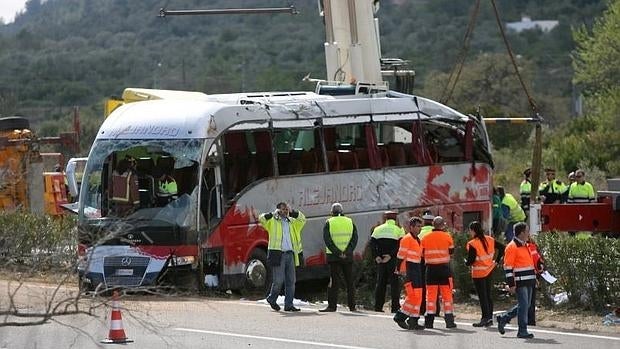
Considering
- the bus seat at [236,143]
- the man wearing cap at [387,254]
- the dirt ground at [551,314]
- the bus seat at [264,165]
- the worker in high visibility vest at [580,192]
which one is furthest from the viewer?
the worker in high visibility vest at [580,192]

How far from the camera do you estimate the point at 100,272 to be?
→ 23.0 m

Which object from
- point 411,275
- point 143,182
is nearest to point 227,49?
point 143,182

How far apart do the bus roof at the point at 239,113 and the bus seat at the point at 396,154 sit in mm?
468

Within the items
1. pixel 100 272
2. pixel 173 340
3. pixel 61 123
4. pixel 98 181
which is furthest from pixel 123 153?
pixel 61 123

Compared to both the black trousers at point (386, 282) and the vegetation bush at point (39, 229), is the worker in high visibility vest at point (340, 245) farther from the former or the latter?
the vegetation bush at point (39, 229)

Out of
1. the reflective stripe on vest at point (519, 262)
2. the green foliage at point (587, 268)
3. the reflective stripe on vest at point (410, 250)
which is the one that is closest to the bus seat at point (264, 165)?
the reflective stripe on vest at point (410, 250)

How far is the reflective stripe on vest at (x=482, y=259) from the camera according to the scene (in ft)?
64.3

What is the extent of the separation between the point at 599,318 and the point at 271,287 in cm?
499

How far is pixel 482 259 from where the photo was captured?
774 inches

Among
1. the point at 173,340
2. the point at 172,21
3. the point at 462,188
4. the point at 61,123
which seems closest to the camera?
the point at 173,340

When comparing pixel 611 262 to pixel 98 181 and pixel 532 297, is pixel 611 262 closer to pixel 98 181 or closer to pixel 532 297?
pixel 532 297

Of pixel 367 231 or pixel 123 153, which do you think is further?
pixel 367 231

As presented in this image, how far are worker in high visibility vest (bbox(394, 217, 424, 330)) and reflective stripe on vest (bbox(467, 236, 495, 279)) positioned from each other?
2.45ft

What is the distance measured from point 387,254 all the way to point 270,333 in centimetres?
334
